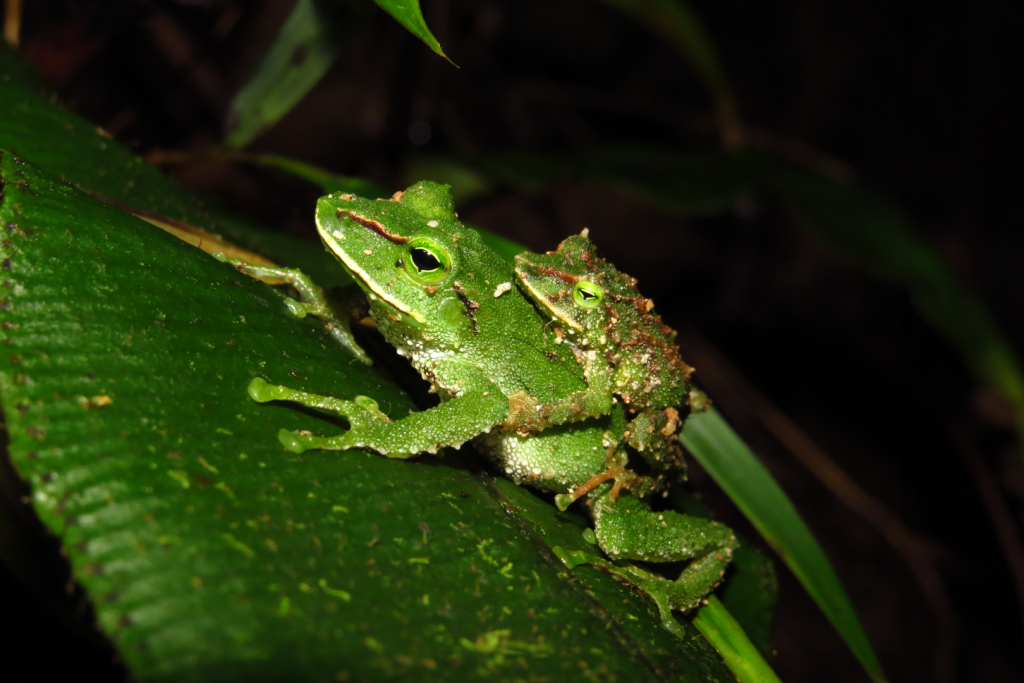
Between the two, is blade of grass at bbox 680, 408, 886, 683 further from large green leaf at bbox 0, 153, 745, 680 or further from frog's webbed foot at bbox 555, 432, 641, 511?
large green leaf at bbox 0, 153, 745, 680

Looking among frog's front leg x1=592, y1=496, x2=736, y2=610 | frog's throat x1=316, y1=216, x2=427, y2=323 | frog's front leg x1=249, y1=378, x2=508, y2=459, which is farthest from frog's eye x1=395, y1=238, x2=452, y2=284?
frog's front leg x1=592, y1=496, x2=736, y2=610

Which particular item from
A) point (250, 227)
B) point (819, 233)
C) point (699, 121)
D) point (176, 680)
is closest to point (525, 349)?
point (250, 227)

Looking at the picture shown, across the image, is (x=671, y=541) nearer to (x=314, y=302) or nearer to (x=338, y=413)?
(x=338, y=413)

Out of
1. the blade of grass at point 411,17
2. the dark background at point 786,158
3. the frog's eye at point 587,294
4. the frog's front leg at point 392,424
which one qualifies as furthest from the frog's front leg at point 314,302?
the dark background at point 786,158

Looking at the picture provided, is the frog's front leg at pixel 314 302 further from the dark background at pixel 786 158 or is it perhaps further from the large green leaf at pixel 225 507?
the dark background at pixel 786 158

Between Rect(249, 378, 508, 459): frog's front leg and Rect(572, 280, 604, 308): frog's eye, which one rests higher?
Rect(572, 280, 604, 308): frog's eye

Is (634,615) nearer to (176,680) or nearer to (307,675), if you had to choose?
(307,675)
